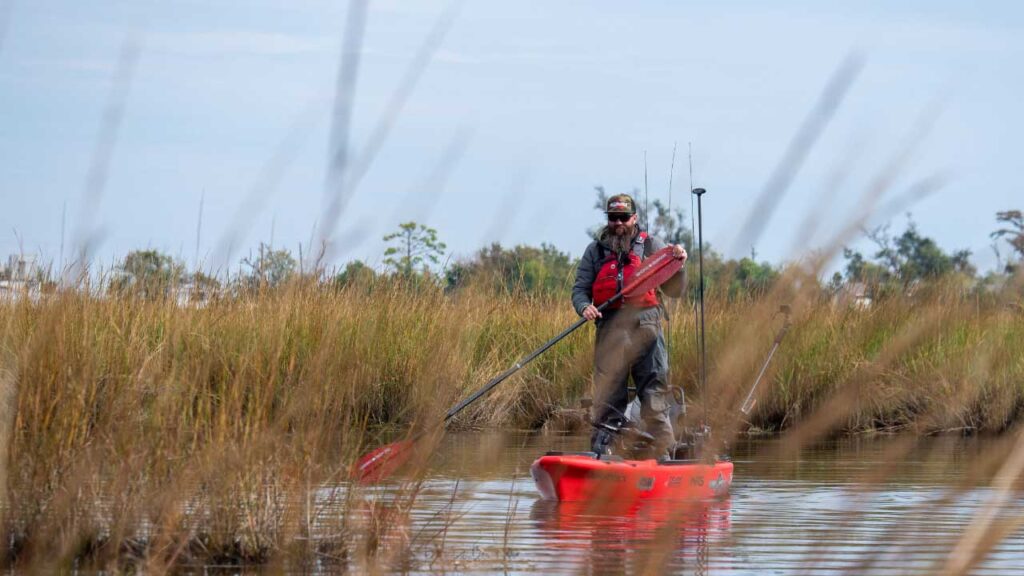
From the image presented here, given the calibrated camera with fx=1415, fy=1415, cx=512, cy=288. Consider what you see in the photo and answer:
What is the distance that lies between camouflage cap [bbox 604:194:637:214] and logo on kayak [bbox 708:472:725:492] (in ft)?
6.64

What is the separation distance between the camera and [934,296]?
225cm

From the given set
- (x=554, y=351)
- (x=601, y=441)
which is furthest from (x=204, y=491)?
(x=554, y=351)

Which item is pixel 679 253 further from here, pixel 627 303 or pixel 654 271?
pixel 627 303

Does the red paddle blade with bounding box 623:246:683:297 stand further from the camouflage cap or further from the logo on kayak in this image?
the logo on kayak

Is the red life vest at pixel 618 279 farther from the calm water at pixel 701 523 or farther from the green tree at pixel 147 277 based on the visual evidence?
the green tree at pixel 147 277

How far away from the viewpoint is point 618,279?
394 inches

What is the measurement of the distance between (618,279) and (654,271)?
488 mm

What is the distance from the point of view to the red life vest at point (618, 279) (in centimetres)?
997

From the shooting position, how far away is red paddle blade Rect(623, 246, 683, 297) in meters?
9.46

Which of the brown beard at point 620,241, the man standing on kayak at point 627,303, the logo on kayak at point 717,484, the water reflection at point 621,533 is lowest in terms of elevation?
the water reflection at point 621,533

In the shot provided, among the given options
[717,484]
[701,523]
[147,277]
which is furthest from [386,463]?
[147,277]

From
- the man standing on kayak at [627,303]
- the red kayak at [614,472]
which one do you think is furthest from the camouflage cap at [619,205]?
the red kayak at [614,472]

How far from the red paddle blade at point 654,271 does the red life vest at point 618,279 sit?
0.14m

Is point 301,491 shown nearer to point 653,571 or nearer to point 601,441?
point 653,571
